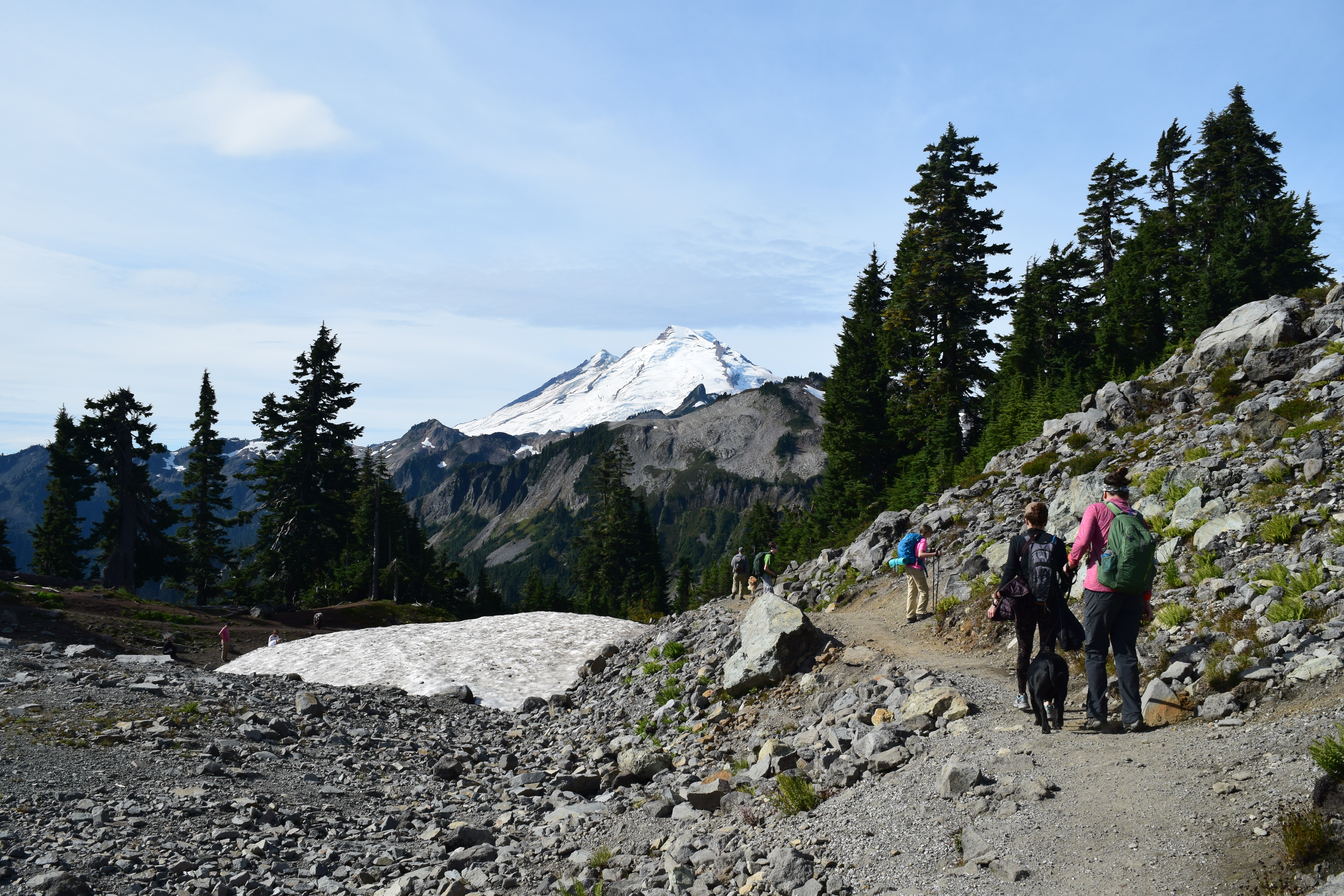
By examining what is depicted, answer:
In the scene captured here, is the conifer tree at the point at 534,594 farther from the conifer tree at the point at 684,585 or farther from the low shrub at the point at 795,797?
the low shrub at the point at 795,797

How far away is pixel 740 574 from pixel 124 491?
45.4 meters

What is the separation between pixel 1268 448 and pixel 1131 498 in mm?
2819

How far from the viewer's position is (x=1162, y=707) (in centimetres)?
793

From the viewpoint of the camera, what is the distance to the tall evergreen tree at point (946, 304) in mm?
36156

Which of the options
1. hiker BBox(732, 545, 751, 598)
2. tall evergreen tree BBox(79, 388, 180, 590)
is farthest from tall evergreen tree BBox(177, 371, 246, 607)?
hiker BBox(732, 545, 751, 598)

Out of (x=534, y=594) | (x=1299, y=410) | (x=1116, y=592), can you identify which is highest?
(x=1299, y=410)

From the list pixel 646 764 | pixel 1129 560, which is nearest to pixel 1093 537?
pixel 1129 560

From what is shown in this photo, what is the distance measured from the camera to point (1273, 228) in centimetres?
4159

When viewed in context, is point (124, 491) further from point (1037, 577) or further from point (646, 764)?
point (1037, 577)

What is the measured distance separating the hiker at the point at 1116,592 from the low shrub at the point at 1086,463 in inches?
554

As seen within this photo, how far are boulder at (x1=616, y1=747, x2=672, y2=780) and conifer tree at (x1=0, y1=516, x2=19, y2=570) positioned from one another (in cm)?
7050

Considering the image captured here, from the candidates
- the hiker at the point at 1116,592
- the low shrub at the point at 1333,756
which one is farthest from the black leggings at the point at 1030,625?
the low shrub at the point at 1333,756

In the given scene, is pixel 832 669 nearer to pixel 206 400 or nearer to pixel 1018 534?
pixel 1018 534

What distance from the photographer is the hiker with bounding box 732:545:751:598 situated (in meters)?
26.4
